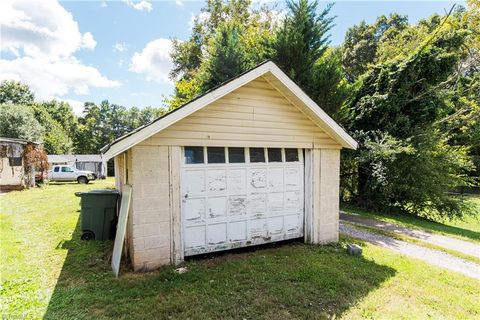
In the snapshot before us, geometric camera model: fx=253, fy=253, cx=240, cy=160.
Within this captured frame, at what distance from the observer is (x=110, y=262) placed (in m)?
5.23

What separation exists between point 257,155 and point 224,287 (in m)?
2.95

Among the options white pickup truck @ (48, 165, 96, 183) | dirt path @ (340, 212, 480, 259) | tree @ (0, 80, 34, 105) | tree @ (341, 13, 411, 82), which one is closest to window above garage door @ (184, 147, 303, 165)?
dirt path @ (340, 212, 480, 259)

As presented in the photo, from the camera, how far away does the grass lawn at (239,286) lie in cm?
368

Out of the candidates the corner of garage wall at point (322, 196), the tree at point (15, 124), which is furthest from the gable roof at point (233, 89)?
the tree at point (15, 124)

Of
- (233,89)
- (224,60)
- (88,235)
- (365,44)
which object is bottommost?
(88,235)

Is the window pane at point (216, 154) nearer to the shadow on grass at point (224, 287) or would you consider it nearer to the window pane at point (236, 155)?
the window pane at point (236, 155)

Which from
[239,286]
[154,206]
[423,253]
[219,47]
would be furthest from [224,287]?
[219,47]

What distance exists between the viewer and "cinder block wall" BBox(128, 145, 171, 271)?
4.69 metres

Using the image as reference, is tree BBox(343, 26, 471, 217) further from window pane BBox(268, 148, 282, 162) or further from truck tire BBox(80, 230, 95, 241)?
truck tire BBox(80, 230, 95, 241)

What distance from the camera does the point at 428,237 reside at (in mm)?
8492

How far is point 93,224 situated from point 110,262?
1984 mm

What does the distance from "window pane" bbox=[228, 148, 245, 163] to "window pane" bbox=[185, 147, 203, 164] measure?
0.68 meters

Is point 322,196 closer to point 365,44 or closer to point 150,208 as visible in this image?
point 150,208

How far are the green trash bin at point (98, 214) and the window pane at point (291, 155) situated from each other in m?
4.50
